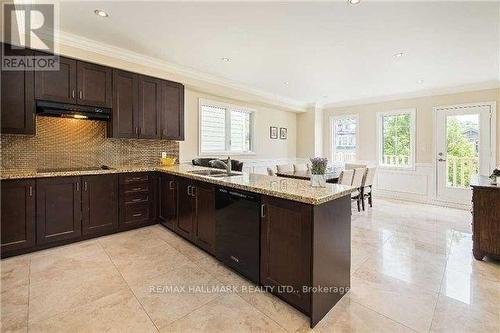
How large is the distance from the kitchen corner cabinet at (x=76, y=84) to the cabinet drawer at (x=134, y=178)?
1.01 meters

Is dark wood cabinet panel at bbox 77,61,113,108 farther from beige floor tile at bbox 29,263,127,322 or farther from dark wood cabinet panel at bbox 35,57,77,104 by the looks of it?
beige floor tile at bbox 29,263,127,322

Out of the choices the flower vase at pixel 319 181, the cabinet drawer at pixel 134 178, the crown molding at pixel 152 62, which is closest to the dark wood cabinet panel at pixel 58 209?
the cabinet drawer at pixel 134 178

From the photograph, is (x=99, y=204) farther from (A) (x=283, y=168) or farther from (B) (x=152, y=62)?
(A) (x=283, y=168)

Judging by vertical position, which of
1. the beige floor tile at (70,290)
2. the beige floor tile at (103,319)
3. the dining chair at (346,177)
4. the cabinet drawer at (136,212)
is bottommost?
the beige floor tile at (103,319)

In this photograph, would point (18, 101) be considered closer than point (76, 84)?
Yes

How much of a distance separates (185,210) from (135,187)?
3.28ft

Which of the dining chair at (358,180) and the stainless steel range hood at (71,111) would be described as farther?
the dining chair at (358,180)

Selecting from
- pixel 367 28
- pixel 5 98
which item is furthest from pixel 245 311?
pixel 5 98

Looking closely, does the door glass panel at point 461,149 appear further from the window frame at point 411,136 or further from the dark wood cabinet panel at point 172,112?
the dark wood cabinet panel at point 172,112

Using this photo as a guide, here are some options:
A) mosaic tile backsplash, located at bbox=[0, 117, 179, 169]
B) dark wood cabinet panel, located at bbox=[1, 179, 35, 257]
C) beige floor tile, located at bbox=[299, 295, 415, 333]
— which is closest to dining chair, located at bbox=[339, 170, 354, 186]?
→ beige floor tile, located at bbox=[299, 295, 415, 333]

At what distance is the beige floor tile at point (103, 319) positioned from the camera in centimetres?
160

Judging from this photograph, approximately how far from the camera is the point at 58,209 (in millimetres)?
2865

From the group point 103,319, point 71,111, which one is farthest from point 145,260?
point 71,111

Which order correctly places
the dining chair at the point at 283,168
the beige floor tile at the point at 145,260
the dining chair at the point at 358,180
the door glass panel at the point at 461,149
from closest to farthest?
the beige floor tile at the point at 145,260, the dining chair at the point at 358,180, the door glass panel at the point at 461,149, the dining chair at the point at 283,168
